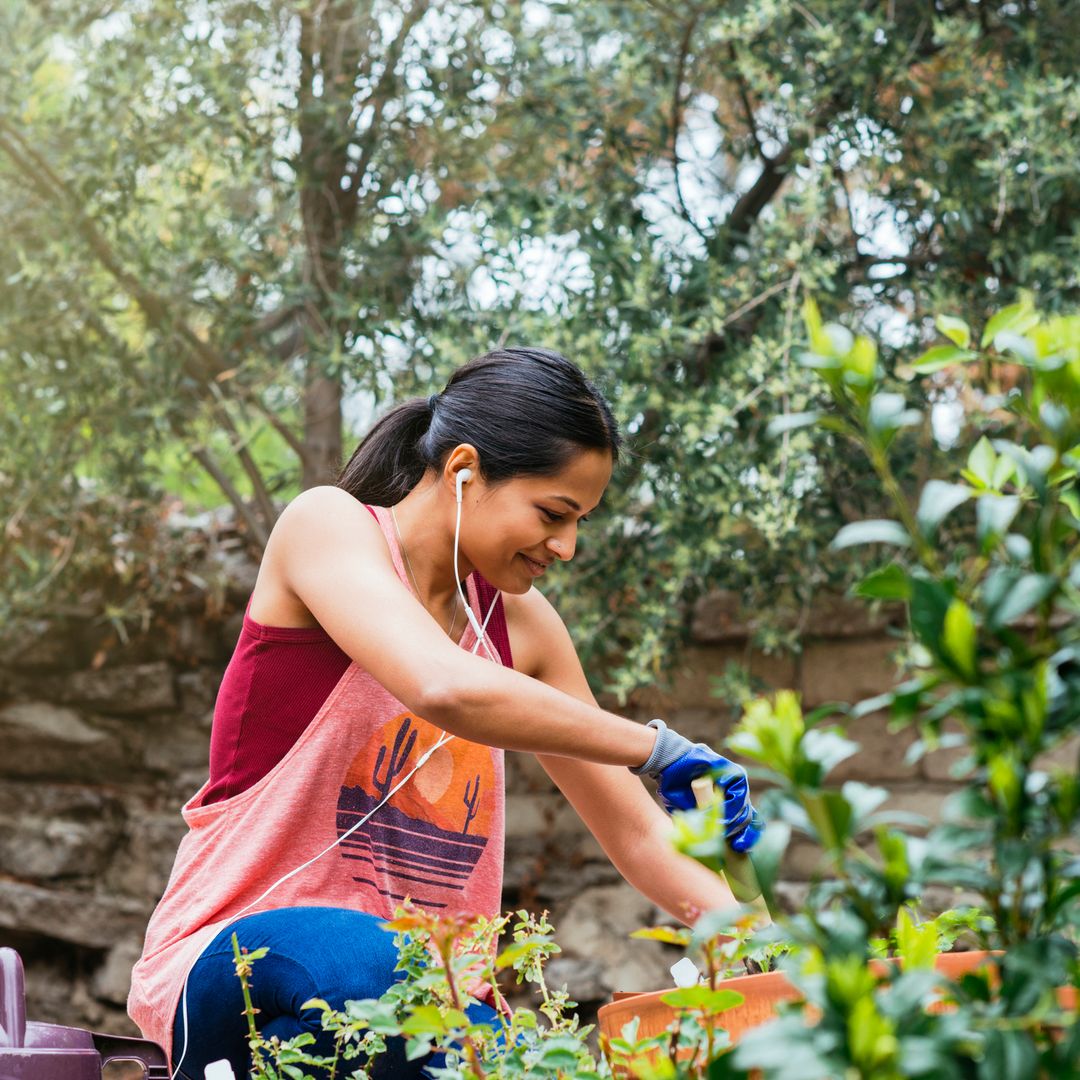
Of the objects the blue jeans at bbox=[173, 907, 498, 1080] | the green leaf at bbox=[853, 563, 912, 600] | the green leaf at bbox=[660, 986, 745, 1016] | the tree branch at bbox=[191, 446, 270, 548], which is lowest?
the green leaf at bbox=[660, 986, 745, 1016]

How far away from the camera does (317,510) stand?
1621 mm

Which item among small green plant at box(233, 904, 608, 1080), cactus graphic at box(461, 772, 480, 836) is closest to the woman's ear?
cactus graphic at box(461, 772, 480, 836)

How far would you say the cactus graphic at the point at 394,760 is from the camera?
1632 millimetres

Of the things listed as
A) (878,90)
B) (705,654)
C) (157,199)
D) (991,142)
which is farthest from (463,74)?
(705,654)

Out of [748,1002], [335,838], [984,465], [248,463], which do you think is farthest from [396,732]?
[248,463]

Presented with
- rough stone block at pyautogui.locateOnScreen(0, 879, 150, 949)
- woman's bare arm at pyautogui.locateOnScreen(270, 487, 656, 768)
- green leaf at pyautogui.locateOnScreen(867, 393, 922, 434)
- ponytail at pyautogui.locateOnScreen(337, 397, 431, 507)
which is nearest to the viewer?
green leaf at pyautogui.locateOnScreen(867, 393, 922, 434)

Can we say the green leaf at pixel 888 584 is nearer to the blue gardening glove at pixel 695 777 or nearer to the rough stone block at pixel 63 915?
the blue gardening glove at pixel 695 777

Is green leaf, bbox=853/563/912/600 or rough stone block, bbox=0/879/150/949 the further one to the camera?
rough stone block, bbox=0/879/150/949

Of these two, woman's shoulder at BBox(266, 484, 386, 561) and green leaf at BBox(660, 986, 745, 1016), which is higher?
woman's shoulder at BBox(266, 484, 386, 561)

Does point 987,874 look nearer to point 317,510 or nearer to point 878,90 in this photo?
A: point 317,510

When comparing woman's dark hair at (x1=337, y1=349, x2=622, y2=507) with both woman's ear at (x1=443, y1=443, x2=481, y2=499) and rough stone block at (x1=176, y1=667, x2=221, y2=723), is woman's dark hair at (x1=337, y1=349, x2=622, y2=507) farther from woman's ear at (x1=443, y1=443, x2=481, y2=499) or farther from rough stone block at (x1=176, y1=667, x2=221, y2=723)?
rough stone block at (x1=176, y1=667, x2=221, y2=723)

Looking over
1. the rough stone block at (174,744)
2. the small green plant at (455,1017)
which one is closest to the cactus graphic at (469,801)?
the small green plant at (455,1017)

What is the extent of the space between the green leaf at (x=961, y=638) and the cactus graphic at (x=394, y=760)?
1171 millimetres

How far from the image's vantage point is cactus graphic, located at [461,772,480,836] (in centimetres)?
172
